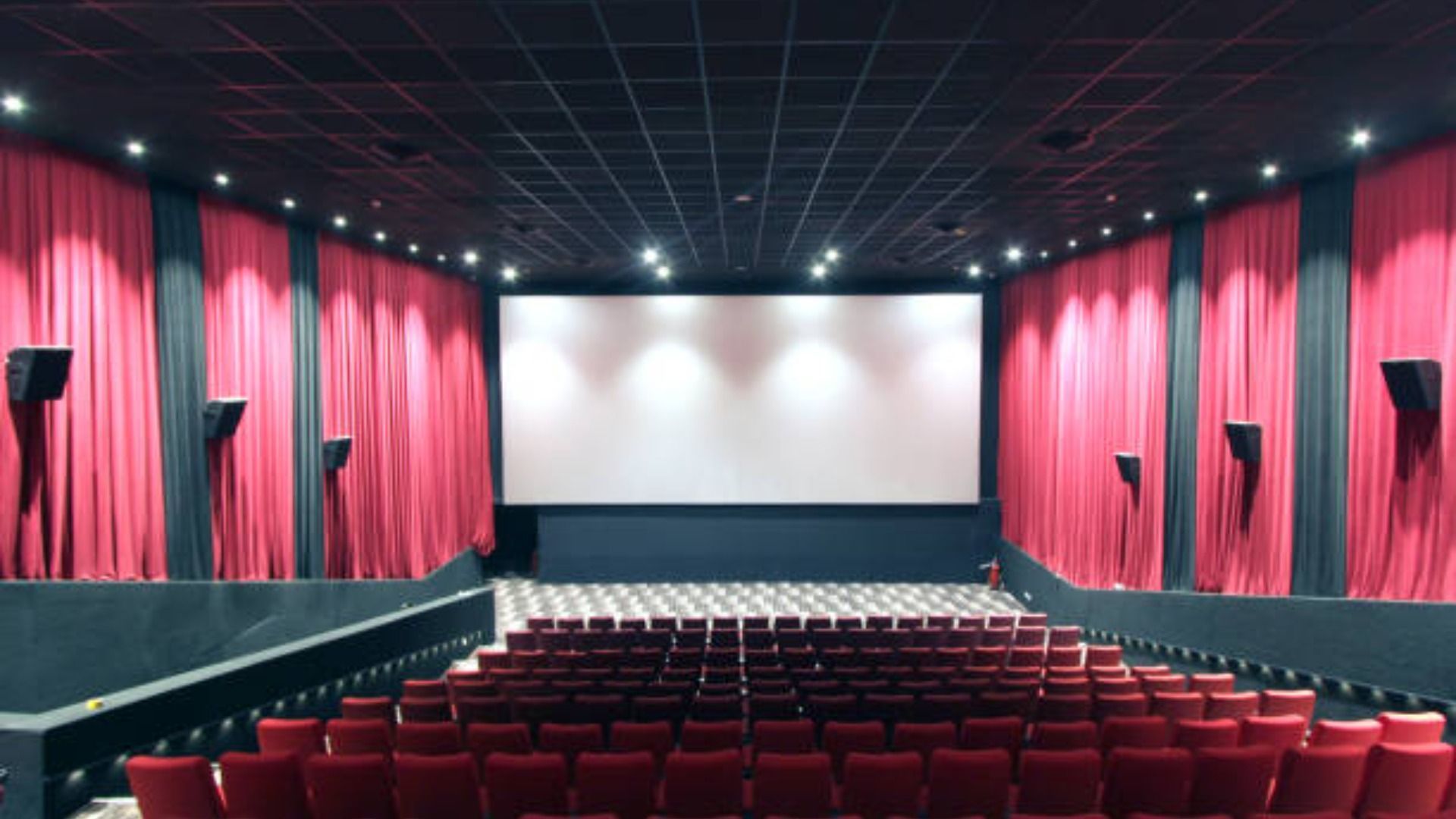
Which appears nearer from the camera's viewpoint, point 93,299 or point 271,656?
point 271,656

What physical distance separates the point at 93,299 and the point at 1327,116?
1184 centimetres

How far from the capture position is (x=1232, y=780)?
4.18 metres

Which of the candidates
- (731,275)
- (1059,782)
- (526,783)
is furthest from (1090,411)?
(526,783)

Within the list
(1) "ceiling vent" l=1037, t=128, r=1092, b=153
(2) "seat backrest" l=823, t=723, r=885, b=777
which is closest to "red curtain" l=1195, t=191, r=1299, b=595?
(1) "ceiling vent" l=1037, t=128, r=1092, b=153

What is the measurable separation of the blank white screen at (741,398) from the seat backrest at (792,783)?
38.4 feet

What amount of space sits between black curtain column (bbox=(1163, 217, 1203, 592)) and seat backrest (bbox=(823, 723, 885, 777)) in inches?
293

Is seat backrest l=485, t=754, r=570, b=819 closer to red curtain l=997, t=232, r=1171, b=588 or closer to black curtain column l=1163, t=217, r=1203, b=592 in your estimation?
black curtain column l=1163, t=217, r=1203, b=592

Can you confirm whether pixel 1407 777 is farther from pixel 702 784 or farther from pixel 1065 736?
pixel 702 784

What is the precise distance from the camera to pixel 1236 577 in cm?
960

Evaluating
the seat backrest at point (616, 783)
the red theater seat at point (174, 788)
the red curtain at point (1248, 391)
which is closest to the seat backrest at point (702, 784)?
the seat backrest at point (616, 783)

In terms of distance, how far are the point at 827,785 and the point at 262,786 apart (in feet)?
10.00

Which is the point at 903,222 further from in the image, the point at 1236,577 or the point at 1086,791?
the point at 1086,791

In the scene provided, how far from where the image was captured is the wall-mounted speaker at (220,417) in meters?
A: 8.81

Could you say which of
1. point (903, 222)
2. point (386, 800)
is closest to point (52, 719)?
point (386, 800)
